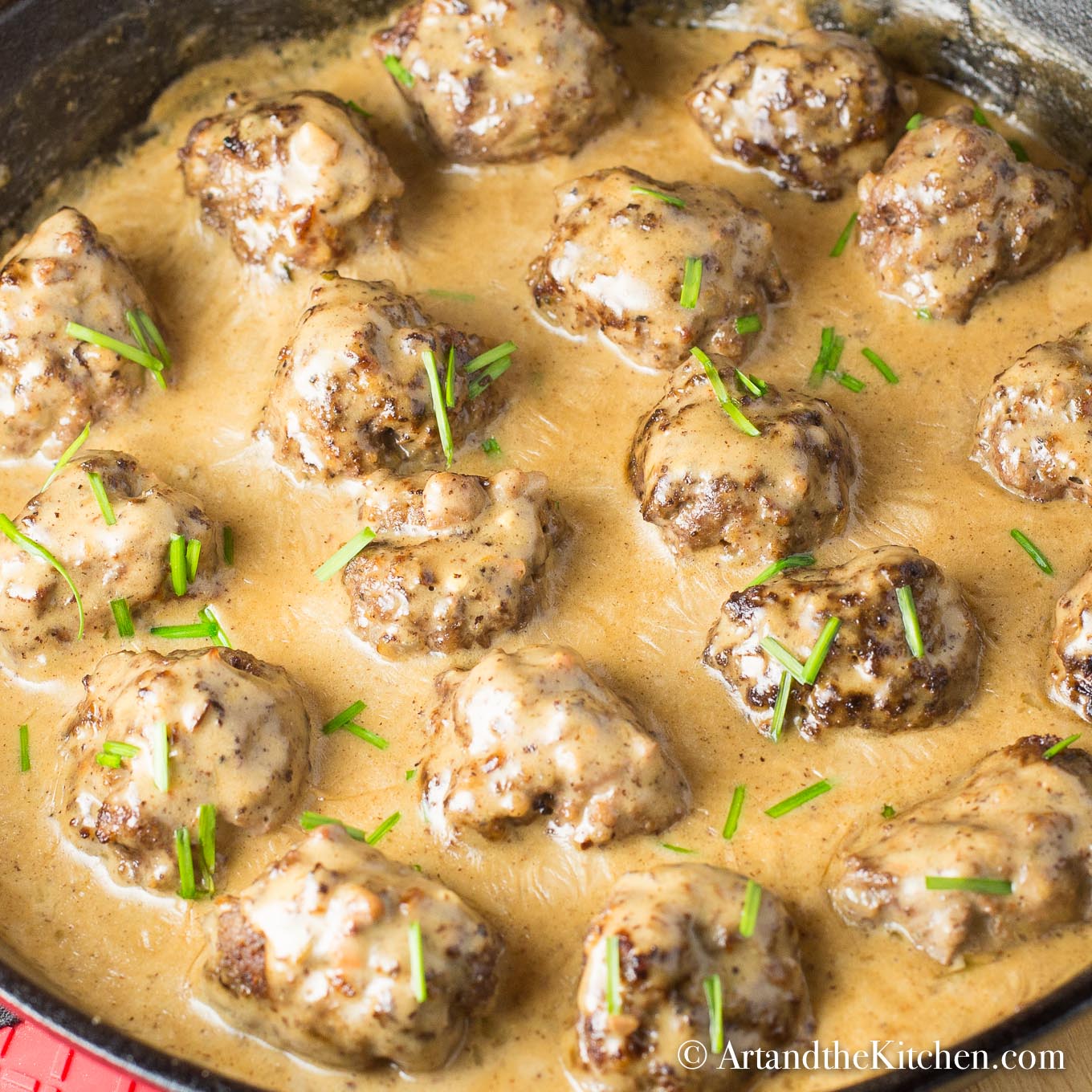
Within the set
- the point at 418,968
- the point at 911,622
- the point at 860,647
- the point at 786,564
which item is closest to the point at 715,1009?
the point at 418,968

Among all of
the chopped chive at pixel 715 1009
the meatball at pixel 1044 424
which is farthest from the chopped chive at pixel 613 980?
the meatball at pixel 1044 424

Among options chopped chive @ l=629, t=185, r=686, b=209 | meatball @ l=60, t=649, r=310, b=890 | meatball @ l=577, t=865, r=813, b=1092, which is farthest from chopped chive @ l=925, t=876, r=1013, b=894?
chopped chive @ l=629, t=185, r=686, b=209

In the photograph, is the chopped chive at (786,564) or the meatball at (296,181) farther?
the meatball at (296,181)

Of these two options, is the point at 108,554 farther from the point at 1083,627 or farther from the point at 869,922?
the point at 1083,627

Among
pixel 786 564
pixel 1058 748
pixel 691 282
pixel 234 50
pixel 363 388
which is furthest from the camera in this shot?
pixel 234 50

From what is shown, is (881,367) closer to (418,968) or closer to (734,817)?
(734,817)

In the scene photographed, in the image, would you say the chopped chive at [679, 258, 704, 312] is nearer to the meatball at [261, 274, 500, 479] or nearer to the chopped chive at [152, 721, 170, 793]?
the meatball at [261, 274, 500, 479]

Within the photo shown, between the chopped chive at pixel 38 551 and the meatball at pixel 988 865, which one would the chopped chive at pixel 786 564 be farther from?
the chopped chive at pixel 38 551
